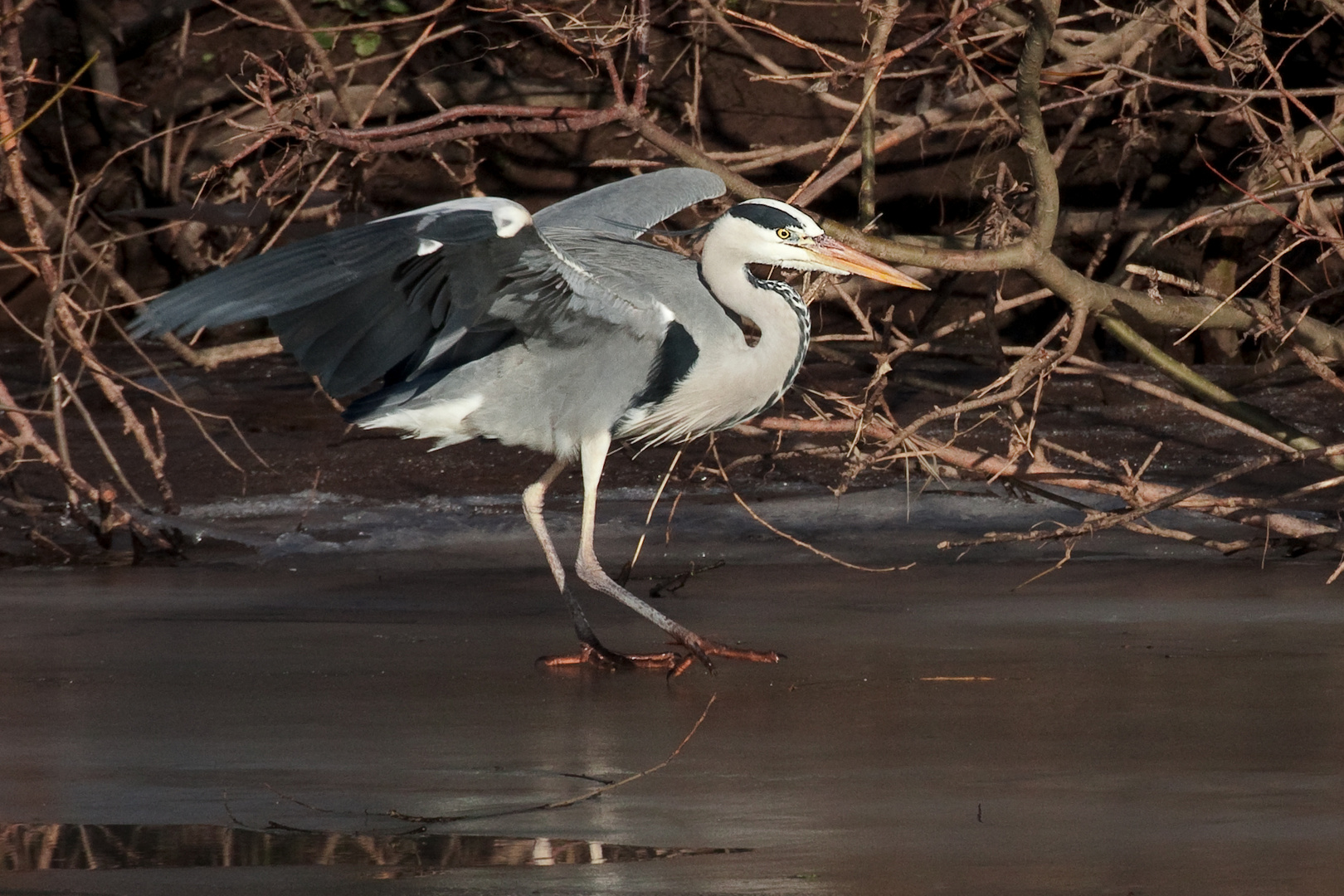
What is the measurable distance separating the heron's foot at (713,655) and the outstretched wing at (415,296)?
101cm

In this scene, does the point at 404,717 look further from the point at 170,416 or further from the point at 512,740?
the point at 170,416

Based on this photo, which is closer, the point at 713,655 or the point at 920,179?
the point at 713,655

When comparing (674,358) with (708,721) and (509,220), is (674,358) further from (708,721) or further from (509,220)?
(708,721)

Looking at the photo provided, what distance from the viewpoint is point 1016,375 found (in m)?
5.51

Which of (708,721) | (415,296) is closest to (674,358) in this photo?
(415,296)

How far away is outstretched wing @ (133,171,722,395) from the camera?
466cm

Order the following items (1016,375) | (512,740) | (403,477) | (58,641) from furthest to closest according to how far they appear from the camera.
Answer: (403,477)
(1016,375)
(58,641)
(512,740)

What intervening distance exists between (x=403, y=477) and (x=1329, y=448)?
4.10 meters

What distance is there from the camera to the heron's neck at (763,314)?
5637 mm

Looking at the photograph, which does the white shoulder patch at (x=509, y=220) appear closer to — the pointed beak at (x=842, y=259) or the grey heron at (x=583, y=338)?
the grey heron at (x=583, y=338)

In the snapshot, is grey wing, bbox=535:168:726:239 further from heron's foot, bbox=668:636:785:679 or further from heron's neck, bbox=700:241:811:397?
heron's foot, bbox=668:636:785:679

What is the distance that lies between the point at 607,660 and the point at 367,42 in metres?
7.35

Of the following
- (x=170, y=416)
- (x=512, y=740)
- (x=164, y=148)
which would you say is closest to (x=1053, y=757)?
(x=512, y=740)

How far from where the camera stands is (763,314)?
567 centimetres
